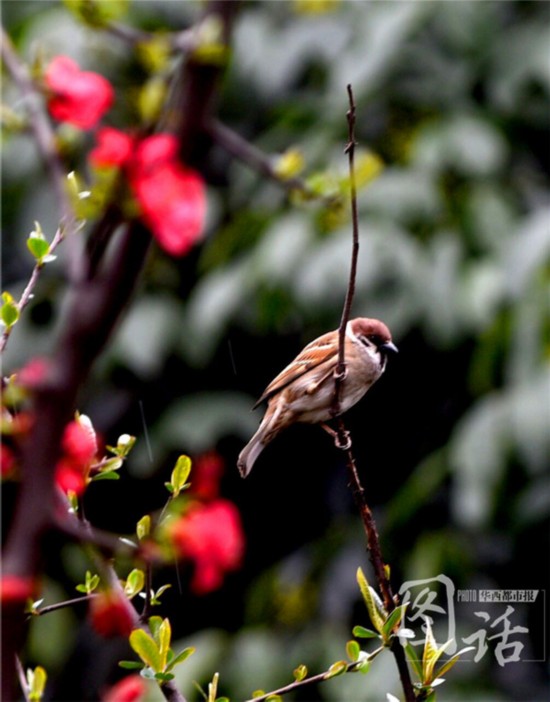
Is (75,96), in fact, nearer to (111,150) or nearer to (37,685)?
(111,150)

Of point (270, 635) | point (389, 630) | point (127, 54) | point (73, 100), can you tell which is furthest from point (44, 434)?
point (127, 54)

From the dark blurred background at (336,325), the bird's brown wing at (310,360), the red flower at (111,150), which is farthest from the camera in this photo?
the dark blurred background at (336,325)

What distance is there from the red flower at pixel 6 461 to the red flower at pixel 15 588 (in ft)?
0.67

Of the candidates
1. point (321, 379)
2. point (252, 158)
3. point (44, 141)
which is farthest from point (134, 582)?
point (321, 379)

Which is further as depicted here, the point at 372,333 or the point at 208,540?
the point at 372,333

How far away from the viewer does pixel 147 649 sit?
1423 mm

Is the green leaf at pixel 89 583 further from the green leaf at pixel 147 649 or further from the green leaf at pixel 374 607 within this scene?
the green leaf at pixel 374 607

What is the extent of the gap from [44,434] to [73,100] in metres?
0.63

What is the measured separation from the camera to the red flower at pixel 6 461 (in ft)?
2.71

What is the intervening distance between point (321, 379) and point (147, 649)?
1.11 meters

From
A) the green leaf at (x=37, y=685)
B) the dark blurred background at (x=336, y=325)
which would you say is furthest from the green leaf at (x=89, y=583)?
the dark blurred background at (x=336, y=325)

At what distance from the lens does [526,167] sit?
196 inches

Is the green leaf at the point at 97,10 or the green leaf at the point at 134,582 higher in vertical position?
the green leaf at the point at 97,10

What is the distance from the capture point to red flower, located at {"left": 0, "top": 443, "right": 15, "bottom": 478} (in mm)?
827
